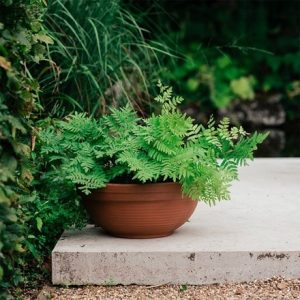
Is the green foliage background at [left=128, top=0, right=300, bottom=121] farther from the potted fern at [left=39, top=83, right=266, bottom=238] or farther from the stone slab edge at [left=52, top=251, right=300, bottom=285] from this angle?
the stone slab edge at [left=52, top=251, right=300, bottom=285]

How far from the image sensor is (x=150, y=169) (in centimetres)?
351

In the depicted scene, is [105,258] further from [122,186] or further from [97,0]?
[97,0]

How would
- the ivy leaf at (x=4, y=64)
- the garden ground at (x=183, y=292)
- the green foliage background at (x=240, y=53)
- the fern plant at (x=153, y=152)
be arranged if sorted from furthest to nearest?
the green foliage background at (x=240, y=53) → the fern plant at (x=153, y=152) → the garden ground at (x=183, y=292) → the ivy leaf at (x=4, y=64)

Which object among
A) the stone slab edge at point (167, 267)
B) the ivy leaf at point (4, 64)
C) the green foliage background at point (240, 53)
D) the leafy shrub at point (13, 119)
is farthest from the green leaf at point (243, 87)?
the ivy leaf at point (4, 64)

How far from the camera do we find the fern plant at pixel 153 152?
3.51 meters

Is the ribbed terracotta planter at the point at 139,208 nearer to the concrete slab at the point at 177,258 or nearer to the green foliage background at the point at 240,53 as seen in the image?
the concrete slab at the point at 177,258

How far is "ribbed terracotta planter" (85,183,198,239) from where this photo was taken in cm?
357

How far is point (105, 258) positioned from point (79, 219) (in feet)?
1.45

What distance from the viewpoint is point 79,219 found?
3.82 m

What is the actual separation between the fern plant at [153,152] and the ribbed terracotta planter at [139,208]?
2.6 inches

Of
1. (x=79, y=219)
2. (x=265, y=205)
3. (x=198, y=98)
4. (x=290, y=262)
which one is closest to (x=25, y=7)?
(x=79, y=219)

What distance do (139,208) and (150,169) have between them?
0.19 meters

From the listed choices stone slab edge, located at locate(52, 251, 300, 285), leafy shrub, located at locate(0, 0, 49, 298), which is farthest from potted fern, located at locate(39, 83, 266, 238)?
leafy shrub, located at locate(0, 0, 49, 298)

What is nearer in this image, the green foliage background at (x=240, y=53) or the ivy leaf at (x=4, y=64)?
the ivy leaf at (x=4, y=64)
